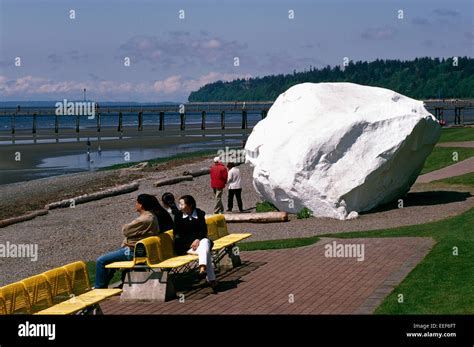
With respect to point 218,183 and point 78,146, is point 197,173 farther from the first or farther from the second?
point 78,146

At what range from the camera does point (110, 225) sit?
26391 millimetres

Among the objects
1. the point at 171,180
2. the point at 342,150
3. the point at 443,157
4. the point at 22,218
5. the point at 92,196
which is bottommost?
the point at 22,218

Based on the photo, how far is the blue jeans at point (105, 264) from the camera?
565 inches

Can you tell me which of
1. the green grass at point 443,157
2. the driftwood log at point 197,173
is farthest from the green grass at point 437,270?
the driftwood log at point 197,173

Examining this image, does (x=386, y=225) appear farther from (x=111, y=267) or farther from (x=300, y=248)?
(x=111, y=267)

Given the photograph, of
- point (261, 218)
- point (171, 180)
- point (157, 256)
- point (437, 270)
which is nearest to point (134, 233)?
point (157, 256)

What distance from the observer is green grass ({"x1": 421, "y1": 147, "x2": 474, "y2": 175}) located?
36.8 meters

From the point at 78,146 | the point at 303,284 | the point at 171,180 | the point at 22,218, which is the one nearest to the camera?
the point at 303,284

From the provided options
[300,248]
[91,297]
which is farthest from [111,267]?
[300,248]

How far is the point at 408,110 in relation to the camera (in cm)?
2411

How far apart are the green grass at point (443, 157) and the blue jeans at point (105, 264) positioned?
2275 centimetres

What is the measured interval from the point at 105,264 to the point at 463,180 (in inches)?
746

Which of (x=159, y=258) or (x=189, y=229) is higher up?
(x=189, y=229)

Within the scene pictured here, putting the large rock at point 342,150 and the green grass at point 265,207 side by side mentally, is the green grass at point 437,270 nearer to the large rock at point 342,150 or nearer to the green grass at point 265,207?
the large rock at point 342,150
